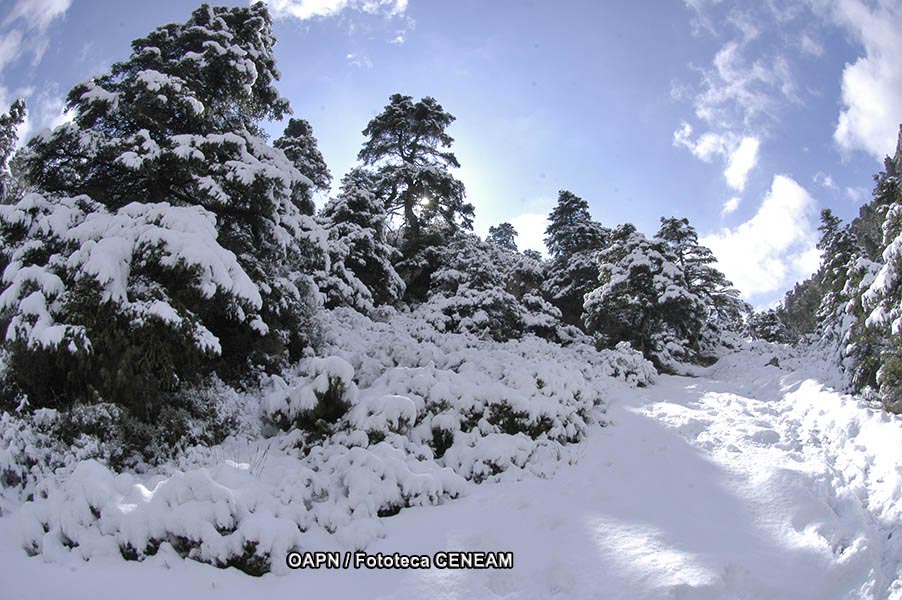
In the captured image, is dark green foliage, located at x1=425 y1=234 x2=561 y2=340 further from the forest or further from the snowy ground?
the snowy ground

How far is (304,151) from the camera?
20328 mm

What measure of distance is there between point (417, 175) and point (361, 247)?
659 centimetres

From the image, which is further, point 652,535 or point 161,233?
point 161,233

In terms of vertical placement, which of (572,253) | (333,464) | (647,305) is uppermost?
(572,253)

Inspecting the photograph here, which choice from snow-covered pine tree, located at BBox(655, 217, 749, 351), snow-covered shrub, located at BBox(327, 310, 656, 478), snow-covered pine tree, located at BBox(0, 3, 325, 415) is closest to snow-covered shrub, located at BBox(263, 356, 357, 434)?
snow-covered shrub, located at BBox(327, 310, 656, 478)

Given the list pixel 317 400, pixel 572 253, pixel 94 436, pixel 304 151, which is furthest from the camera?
pixel 572 253

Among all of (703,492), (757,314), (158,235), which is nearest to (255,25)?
(158,235)

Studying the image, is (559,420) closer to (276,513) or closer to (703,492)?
(703,492)

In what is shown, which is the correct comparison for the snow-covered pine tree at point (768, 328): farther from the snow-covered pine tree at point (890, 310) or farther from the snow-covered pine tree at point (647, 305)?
the snow-covered pine tree at point (890, 310)

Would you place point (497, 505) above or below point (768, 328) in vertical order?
below

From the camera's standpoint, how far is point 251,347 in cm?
780

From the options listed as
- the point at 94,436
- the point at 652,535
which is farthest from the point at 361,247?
the point at 652,535

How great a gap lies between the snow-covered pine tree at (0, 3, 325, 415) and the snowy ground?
6.75 ft

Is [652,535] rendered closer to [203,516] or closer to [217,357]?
[203,516]
